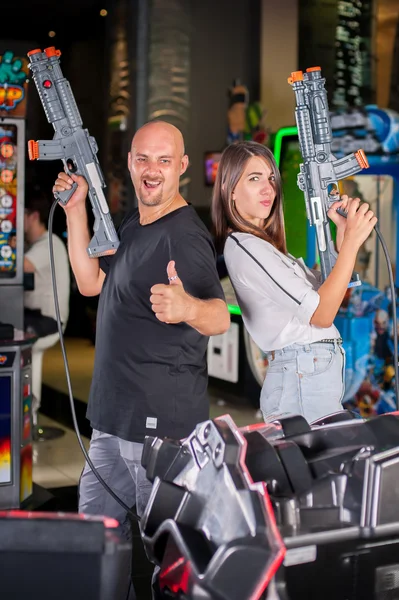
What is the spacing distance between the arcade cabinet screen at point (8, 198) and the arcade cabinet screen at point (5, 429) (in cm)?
72

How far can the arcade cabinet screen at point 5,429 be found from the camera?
3936 mm

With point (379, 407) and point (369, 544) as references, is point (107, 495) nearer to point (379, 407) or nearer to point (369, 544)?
point (369, 544)

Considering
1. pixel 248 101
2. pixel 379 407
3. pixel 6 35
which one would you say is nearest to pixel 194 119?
pixel 248 101

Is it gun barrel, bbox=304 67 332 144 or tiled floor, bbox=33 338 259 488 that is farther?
tiled floor, bbox=33 338 259 488

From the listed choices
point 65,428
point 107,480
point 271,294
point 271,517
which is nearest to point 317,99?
point 271,294

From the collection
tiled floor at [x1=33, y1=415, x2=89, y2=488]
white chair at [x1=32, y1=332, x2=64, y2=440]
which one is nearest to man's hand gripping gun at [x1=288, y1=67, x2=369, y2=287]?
tiled floor at [x1=33, y1=415, x2=89, y2=488]

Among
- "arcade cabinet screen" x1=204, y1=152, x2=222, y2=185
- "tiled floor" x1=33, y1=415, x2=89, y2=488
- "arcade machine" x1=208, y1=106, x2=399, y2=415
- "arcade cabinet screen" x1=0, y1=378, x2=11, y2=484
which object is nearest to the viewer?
"arcade cabinet screen" x1=0, y1=378, x2=11, y2=484

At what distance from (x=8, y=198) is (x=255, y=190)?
237 centimetres

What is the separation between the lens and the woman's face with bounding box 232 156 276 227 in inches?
92.0

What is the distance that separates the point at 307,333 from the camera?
2.27 metres

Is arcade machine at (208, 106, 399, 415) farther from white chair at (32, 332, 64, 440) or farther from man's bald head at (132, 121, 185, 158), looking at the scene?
man's bald head at (132, 121, 185, 158)

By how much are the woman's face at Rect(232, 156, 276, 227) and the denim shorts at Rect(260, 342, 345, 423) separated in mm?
A: 395

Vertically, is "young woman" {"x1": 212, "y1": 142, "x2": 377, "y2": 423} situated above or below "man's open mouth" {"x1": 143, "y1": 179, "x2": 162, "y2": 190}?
below

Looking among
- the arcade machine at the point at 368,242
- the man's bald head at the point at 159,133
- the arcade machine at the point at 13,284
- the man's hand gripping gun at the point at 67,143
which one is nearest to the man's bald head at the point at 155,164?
the man's bald head at the point at 159,133
